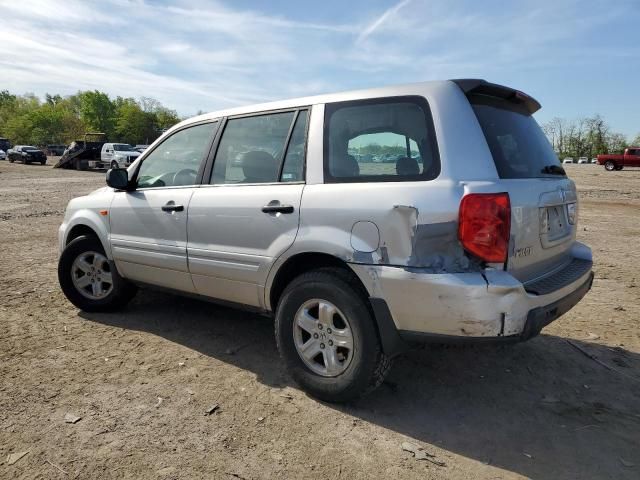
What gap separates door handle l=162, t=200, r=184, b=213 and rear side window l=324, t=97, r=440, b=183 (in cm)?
137

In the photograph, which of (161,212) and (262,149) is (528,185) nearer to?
(262,149)

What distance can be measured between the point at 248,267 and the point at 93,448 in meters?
1.41

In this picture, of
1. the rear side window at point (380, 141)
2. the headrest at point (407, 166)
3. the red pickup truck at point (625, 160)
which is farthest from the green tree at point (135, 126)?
the headrest at point (407, 166)

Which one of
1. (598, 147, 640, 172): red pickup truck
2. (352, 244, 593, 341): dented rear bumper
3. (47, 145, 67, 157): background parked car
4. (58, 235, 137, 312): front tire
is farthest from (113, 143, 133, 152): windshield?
(598, 147, 640, 172): red pickup truck

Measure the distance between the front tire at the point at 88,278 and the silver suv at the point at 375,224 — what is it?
0.95 m

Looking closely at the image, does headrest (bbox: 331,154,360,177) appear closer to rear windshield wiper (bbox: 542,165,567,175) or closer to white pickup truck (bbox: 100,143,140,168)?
rear windshield wiper (bbox: 542,165,567,175)

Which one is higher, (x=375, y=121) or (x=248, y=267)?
(x=375, y=121)

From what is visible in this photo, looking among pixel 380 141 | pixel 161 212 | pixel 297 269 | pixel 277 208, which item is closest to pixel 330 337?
pixel 297 269

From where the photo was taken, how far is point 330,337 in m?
3.02

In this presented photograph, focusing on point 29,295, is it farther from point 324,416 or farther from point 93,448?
point 324,416

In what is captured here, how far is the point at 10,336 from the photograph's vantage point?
4078mm

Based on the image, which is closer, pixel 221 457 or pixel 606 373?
pixel 221 457

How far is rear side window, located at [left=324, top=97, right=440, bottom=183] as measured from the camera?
277cm

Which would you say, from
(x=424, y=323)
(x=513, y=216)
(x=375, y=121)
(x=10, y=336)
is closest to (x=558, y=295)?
(x=513, y=216)
